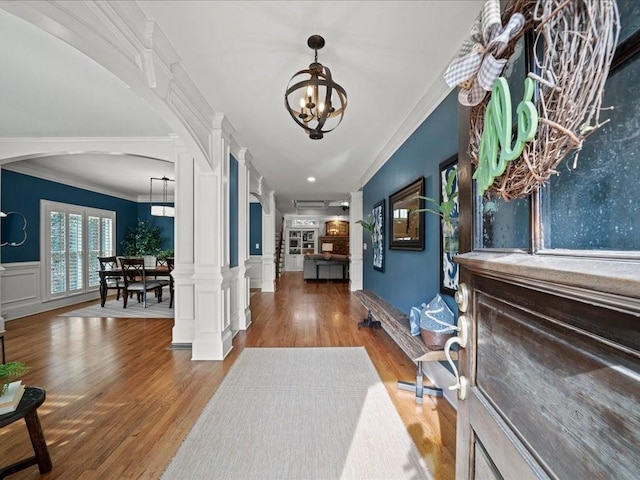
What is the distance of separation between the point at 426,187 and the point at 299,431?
224cm

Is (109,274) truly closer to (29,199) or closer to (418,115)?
(29,199)

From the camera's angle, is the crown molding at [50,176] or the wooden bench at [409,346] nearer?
the wooden bench at [409,346]

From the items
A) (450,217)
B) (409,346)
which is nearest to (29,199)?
(409,346)

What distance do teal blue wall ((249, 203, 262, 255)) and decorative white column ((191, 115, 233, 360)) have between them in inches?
196

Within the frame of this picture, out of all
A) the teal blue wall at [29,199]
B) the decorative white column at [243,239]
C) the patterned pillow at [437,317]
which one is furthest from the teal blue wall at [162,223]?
the patterned pillow at [437,317]

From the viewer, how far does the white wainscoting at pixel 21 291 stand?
4480mm

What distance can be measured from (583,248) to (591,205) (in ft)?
0.29

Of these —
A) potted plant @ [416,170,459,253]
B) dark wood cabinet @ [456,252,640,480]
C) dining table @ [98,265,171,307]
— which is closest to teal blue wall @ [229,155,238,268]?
potted plant @ [416,170,459,253]

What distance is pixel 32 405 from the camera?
1469 mm

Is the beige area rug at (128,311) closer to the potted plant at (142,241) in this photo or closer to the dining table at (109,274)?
the dining table at (109,274)

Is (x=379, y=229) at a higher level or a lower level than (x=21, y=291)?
higher

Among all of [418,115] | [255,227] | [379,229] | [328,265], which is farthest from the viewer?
[328,265]

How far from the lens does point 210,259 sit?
9.86 feet

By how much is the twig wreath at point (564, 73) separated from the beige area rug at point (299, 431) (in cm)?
169
